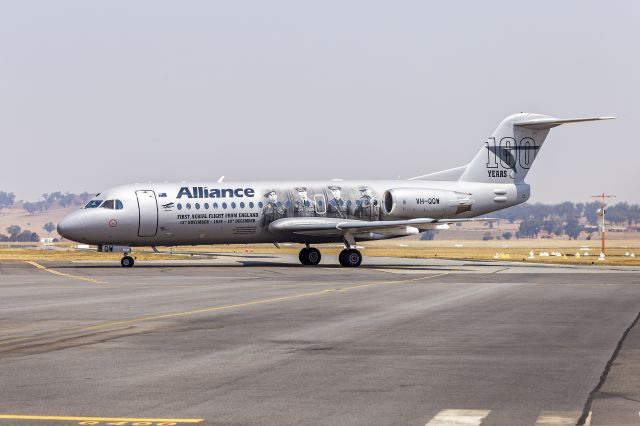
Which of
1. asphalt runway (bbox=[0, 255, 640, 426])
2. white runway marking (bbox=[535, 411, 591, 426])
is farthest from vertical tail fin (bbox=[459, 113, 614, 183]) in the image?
white runway marking (bbox=[535, 411, 591, 426])

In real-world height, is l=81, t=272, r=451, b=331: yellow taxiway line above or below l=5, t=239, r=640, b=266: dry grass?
above

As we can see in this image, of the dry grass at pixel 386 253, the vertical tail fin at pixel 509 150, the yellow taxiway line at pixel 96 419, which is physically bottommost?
the dry grass at pixel 386 253

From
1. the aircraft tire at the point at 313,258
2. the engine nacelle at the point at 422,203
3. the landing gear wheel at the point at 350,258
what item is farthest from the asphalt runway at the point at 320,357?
the aircraft tire at the point at 313,258

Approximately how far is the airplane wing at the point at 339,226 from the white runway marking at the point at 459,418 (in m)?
39.7

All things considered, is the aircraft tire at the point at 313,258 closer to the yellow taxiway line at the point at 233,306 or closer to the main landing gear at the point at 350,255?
the main landing gear at the point at 350,255

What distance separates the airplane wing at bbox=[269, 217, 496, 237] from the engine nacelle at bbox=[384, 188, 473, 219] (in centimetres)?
121

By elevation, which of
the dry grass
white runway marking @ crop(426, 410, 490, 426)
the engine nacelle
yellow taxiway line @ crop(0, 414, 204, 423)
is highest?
the engine nacelle

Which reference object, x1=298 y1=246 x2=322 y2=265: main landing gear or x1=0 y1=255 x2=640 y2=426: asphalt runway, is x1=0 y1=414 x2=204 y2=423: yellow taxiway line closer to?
x1=0 y1=255 x2=640 y2=426: asphalt runway

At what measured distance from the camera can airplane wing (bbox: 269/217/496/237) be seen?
168ft

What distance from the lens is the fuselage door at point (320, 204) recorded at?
173 feet

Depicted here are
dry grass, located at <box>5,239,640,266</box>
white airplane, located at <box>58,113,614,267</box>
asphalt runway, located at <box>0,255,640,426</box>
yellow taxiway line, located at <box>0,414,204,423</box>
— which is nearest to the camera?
yellow taxiway line, located at <box>0,414,204,423</box>

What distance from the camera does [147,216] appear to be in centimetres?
5006

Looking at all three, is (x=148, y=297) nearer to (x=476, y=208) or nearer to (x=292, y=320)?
(x=292, y=320)

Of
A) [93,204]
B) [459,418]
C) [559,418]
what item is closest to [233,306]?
[459,418]
